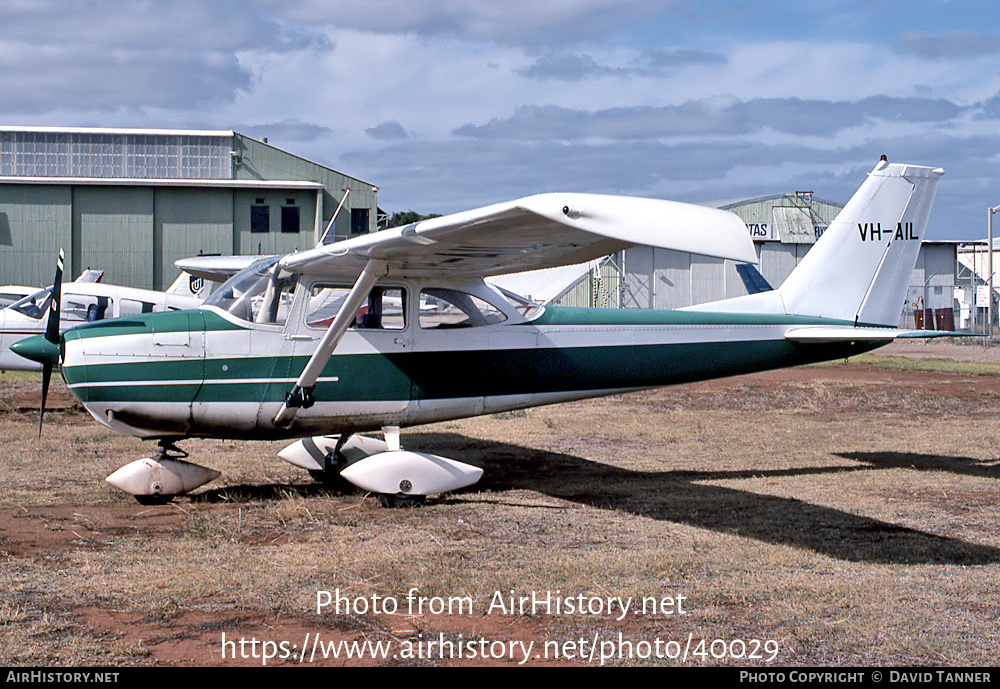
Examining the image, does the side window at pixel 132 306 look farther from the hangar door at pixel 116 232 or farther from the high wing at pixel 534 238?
the hangar door at pixel 116 232

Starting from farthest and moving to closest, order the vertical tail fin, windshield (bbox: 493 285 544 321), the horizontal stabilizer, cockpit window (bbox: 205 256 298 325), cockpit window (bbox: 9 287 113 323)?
cockpit window (bbox: 9 287 113 323) → the vertical tail fin → the horizontal stabilizer → windshield (bbox: 493 285 544 321) → cockpit window (bbox: 205 256 298 325)

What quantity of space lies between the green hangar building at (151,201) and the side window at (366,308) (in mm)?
31262

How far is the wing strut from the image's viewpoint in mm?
7180

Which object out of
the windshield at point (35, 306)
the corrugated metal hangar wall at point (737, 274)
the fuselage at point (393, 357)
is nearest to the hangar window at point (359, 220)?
the corrugated metal hangar wall at point (737, 274)

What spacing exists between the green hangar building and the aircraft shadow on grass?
98.4ft

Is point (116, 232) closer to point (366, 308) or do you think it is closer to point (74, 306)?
point (74, 306)

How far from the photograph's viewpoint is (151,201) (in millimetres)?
38938

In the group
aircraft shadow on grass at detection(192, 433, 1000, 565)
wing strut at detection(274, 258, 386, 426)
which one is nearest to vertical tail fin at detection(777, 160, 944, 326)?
aircraft shadow on grass at detection(192, 433, 1000, 565)

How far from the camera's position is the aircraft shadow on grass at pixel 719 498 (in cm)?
627

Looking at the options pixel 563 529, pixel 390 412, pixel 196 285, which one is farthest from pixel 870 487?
pixel 196 285

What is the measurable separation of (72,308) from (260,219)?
2576cm

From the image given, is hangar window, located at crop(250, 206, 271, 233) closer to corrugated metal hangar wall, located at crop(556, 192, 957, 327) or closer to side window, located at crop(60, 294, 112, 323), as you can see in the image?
corrugated metal hangar wall, located at crop(556, 192, 957, 327)

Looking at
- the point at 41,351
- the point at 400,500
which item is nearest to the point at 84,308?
the point at 41,351

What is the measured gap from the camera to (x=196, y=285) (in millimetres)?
20375
